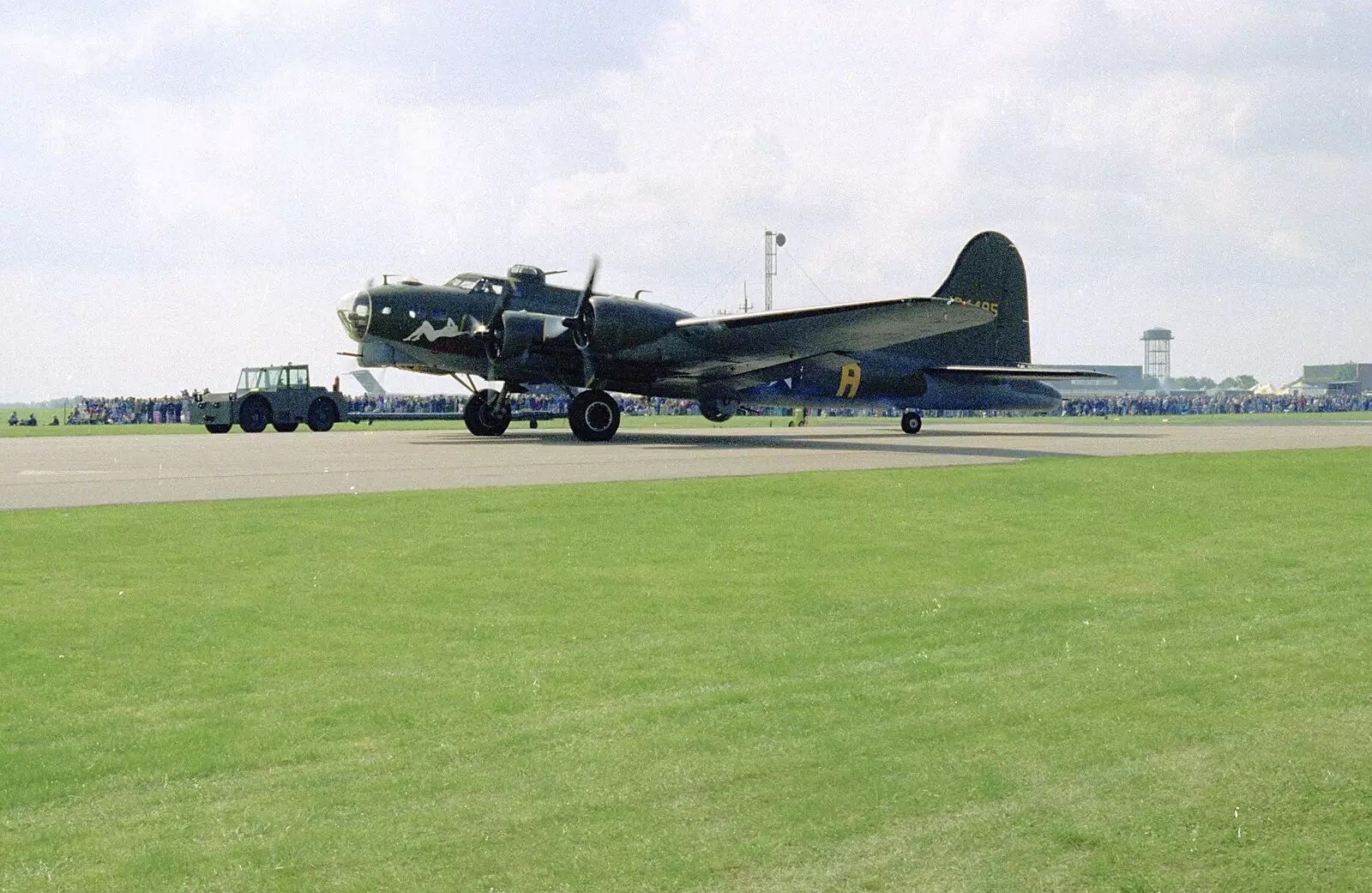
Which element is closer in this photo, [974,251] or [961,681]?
[961,681]

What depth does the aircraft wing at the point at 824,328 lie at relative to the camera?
31125mm

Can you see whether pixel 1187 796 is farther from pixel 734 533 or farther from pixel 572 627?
pixel 734 533

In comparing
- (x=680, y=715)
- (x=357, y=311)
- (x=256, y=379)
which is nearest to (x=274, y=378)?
(x=256, y=379)

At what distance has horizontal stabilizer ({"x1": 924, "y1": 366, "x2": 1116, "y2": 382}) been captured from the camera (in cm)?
4444

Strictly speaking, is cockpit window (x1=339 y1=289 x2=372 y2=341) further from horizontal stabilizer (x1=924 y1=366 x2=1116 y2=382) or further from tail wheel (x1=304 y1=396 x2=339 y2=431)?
horizontal stabilizer (x1=924 y1=366 x2=1116 y2=382)

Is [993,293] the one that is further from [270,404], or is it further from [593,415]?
[270,404]

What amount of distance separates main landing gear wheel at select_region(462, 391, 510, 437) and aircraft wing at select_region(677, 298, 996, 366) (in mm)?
6710

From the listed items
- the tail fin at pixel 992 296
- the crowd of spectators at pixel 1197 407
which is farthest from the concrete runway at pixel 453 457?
the crowd of spectators at pixel 1197 407

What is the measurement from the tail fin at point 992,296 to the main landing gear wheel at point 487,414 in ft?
56.4

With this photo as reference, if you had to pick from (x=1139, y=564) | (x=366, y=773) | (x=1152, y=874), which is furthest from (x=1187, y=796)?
(x=1139, y=564)

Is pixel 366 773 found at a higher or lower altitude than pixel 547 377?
lower

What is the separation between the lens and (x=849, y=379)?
4153 cm

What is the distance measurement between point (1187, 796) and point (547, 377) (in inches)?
1201

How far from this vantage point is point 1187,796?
504cm
